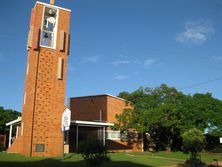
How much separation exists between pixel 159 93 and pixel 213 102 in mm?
7083

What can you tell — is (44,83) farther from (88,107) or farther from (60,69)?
(88,107)

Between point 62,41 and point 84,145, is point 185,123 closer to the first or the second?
point 62,41

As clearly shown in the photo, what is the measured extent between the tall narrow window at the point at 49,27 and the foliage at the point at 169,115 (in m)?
13.7

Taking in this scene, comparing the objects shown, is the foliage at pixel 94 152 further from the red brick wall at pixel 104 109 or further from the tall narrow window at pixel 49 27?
the red brick wall at pixel 104 109

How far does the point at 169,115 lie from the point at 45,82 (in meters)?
16.4

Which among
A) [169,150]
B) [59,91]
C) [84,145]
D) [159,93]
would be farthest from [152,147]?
[84,145]

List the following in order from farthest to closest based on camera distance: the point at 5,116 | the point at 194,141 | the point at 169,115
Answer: the point at 5,116 < the point at 169,115 < the point at 194,141

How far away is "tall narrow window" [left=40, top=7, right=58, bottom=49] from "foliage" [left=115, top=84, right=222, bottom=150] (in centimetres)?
1366

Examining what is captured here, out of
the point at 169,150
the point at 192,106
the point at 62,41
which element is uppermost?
the point at 62,41

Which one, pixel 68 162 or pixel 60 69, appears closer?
pixel 68 162

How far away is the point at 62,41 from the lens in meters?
32.4

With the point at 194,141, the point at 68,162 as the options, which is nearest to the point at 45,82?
the point at 68,162

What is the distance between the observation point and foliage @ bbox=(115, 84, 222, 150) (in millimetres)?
39219

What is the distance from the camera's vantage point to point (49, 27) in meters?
33.3
